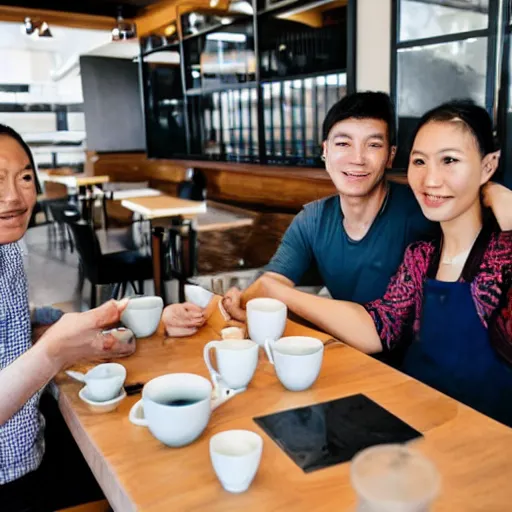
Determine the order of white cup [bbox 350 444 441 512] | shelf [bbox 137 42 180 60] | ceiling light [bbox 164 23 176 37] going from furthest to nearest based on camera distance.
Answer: ceiling light [bbox 164 23 176 37] < shelf [bbox 137 42 180 60] < white cup [bbox 350 444 441 512]

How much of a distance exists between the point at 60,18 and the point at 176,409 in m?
7.85

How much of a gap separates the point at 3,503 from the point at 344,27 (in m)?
3.35

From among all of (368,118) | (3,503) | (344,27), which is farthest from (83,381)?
(344,27)

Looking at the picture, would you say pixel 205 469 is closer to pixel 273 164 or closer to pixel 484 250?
pixel 484 250

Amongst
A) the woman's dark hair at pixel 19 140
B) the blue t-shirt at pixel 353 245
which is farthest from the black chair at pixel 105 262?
the woman's dark hair at pixel 19 140

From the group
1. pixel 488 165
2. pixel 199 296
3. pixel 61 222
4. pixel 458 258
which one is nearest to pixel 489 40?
pixel 488 165

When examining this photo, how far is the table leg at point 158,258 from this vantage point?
396 cm

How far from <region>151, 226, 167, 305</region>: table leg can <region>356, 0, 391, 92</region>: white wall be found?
5.41ft

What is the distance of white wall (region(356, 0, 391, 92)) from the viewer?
3318mm

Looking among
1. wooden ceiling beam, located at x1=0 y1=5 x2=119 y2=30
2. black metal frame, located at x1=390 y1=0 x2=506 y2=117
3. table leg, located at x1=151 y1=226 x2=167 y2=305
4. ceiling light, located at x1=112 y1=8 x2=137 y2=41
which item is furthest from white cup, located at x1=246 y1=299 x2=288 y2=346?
wooden ceiling beam, located at x1=0 y1=5 x2=119 y2=30

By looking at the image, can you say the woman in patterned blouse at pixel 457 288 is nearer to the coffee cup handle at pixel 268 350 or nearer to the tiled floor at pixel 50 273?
the coffee cup handle at pixel 268 350

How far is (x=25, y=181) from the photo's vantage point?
53.2 inches

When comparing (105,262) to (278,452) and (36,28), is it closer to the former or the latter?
(278,452)

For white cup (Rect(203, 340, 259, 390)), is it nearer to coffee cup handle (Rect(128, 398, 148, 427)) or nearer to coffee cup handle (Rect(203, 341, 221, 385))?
coffee cup handle (Rect(203, 341, 221, 385))
